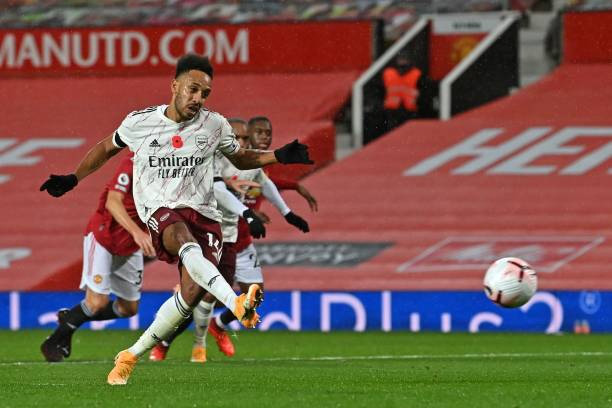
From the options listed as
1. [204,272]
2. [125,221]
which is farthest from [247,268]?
[204,272]

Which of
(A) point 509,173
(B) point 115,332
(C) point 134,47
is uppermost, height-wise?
(C) point 134,47

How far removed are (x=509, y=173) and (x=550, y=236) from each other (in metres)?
2.25

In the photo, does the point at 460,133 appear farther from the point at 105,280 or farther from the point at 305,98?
the point at 105,280

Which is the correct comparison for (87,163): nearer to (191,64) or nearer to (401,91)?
(191,64)

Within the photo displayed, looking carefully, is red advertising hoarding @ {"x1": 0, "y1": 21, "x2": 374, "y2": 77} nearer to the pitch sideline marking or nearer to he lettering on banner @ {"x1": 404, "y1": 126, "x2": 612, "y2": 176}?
he lettering on banner @ {"x1": 404, "y1": 126, "x2": 612, "y2": 176}

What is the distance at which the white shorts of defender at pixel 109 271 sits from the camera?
11914 millimetres

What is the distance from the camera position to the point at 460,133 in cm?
2211

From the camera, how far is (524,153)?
69.8 ft

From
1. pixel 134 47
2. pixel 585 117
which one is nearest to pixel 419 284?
pixel 585 117

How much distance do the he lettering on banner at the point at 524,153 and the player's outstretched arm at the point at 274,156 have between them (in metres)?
12.0

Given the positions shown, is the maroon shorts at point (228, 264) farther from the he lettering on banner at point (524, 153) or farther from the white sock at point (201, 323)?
the he lettering on banner at point (524, 153)

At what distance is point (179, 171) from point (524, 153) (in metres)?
12.8

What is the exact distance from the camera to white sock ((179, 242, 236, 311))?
8336mm

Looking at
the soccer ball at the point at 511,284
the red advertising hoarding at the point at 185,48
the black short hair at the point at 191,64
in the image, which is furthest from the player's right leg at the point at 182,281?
the red advertising hoarding at the point at 185,48
